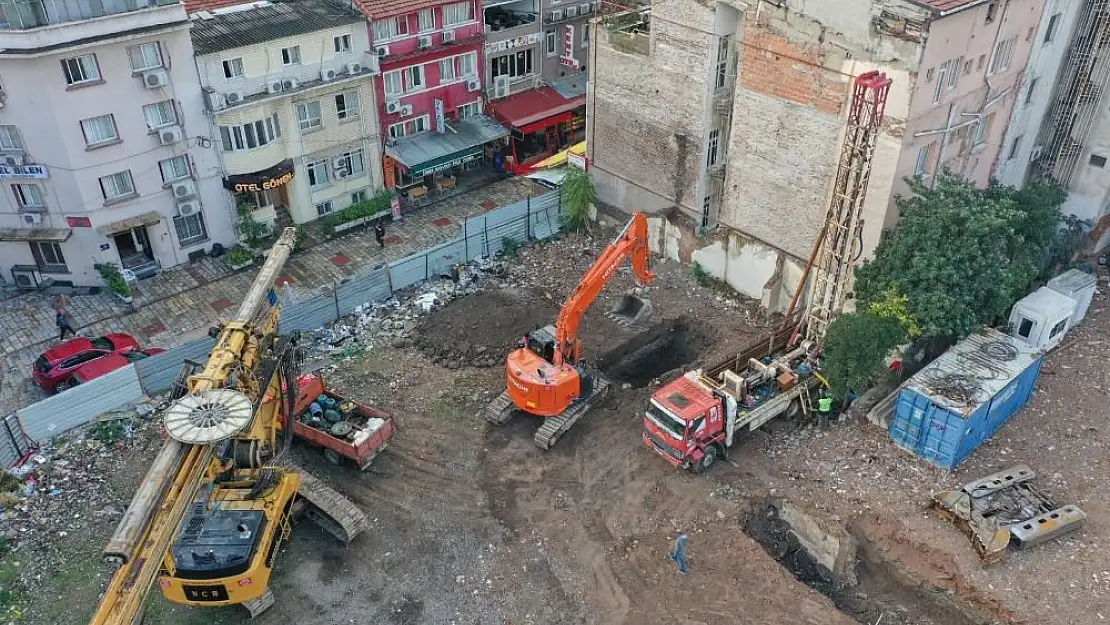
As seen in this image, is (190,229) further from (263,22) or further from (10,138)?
(263,22)

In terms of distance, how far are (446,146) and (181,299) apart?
1399cm

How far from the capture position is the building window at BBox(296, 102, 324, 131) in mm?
36469

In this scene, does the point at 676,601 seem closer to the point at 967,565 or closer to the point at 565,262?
the point at 967,565

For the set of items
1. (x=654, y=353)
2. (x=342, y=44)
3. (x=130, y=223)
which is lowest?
(x=654, y=353)

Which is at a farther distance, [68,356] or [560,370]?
[68,356]

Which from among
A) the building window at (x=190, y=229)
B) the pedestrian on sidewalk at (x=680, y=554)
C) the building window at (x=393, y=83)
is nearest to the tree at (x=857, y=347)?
the pedestrian on sidewalk at (x=680, y=554)

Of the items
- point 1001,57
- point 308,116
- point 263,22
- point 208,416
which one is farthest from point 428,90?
point 208,416

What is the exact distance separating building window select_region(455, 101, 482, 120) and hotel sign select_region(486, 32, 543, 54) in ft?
8.80

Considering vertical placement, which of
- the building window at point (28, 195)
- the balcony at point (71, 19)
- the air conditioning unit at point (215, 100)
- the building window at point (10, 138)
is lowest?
the building window at point (28, 195)

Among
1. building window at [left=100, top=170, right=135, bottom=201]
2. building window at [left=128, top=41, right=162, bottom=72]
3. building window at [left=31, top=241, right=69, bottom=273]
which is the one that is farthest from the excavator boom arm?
building window at [left=31, top=241, right=69, bottom=273]

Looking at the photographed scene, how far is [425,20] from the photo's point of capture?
38.8 meters

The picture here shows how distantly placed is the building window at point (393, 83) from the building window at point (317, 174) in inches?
178

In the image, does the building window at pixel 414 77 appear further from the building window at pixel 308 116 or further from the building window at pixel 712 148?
the building window at pixel 712 148

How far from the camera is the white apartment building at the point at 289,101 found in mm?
34125
